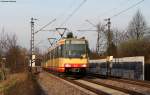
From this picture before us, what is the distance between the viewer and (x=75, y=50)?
34.8 metres

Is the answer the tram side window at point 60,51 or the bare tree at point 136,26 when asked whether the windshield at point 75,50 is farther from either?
the bare tree at point 136,26

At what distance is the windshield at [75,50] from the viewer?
114 ft

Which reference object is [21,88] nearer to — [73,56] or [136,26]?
[73,56]

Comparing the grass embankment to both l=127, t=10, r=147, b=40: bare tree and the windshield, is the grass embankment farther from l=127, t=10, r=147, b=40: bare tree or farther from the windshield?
l=127, t=10, r=147, b=40: bare tree

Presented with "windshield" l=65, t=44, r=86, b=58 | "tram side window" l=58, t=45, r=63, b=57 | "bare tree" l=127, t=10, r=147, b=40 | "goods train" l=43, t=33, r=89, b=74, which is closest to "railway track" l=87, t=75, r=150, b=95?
"goods train" l=43, t=33, r=89, b=74

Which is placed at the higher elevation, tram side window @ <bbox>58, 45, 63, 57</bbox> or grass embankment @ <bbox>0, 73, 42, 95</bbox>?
tram side window @ <bbox>58, 45, 63, 57</bbox>

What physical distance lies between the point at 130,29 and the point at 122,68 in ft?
174

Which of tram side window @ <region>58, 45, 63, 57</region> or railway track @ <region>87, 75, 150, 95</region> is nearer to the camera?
railway track @ <region>87, 75, 150, 95</region>

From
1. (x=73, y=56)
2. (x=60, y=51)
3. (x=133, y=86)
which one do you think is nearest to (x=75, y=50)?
(x=73, y=56)

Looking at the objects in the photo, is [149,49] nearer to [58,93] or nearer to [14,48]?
[14,48]

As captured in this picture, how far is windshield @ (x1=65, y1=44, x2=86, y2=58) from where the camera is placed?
34625 mm

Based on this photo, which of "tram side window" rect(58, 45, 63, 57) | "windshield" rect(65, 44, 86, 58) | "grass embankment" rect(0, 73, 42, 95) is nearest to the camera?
"grass embankment" rect(0, 73, 42, 95)

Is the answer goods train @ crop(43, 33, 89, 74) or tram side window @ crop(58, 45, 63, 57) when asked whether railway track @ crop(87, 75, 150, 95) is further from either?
tram side window @ crop(58, 45, 63, 57)

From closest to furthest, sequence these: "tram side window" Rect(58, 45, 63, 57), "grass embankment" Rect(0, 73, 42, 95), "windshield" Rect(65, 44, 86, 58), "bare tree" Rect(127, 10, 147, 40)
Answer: "grass embankment" Rect(0, 73, 42, 95), "windshield" Rect(65, 44, 86, 58), "tram side window" Rect(58, 45, 63, 57), "bare tree" Rect(127, 10, 147, 40)
